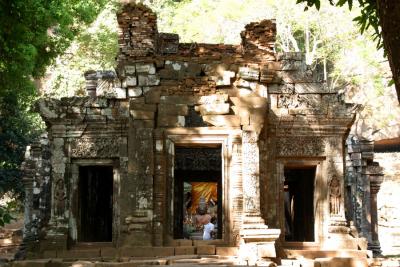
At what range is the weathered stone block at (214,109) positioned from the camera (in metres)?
11.0

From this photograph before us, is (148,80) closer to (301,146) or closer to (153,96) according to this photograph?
(153,96)

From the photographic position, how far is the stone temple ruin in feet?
35.4

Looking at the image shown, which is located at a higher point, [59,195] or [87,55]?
[87,55]

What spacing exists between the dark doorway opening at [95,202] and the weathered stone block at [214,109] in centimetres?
309

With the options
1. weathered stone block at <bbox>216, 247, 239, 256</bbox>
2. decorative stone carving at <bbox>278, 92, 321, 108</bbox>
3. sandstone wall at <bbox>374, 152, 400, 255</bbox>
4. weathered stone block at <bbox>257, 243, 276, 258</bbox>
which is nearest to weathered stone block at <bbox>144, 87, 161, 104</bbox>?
decorative stone carving at <bbox>278, 92, 321, 108</bbox>

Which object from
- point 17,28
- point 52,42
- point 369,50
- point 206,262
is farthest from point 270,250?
point 369,50

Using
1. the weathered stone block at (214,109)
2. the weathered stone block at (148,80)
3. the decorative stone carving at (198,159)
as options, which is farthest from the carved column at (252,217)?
the decorative stone carving at (198,159)

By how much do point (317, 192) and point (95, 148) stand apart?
4.81 m

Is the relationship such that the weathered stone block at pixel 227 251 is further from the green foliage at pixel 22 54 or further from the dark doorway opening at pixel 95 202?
the green foliage at pixel 22 54

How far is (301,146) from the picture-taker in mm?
11781

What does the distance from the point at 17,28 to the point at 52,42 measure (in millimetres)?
6009

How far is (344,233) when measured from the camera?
11.5 m

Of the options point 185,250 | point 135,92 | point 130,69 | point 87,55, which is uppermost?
point 87,55

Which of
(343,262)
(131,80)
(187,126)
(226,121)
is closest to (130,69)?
(131,80)
